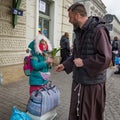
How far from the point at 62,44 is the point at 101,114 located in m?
8.89

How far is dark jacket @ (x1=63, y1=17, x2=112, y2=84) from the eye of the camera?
291 cm

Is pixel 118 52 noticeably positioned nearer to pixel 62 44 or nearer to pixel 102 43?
pixel 62 44

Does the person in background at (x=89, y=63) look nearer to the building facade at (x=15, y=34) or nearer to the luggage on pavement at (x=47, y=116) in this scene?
the luggage on pavement at (x=47, y=116)

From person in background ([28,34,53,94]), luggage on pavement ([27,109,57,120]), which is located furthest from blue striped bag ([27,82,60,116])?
person in background ([28,34,53,94])

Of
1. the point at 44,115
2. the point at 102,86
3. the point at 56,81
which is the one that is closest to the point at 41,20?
the point at 56,81

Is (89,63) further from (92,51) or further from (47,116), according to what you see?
(47,116)

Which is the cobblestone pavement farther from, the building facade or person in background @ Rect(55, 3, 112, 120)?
person in background @ Rect(55, 3, 112, 120)

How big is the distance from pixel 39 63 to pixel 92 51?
1.43 m

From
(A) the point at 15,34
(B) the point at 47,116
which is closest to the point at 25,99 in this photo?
(B) the point at 47,116

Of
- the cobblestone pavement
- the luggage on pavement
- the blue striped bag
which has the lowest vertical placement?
the cobblestone pavement

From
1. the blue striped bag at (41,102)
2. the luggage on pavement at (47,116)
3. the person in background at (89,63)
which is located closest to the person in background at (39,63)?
the blue striped bag at (41,102)

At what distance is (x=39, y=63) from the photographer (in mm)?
4250

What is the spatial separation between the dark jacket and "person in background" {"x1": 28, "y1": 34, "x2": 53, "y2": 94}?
1.09 metres

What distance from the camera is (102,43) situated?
292cm
